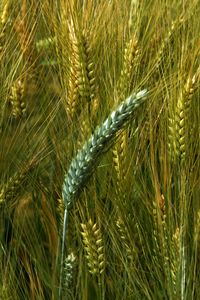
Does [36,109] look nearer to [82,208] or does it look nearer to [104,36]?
[104,36]

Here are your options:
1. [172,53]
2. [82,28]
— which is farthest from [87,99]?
[172,53]

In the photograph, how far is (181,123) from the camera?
1.41m

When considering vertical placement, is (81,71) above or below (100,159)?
above

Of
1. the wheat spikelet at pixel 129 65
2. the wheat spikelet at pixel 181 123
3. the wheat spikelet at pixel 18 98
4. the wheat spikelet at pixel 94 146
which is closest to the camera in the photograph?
the wheat spikelet at pixel 94 146

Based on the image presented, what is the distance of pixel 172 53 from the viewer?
166 centimetres

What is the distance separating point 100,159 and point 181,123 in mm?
169

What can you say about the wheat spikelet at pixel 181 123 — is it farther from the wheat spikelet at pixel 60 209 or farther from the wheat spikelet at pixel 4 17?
the wheat spikelet at pixel 4 17

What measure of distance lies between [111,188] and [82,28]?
0.32 metres

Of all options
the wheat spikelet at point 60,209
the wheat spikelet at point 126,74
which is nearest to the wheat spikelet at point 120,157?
the wheat spikelet at point 126,74

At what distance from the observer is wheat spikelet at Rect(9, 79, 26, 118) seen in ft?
5.31

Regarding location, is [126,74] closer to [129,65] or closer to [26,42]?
[129,65]

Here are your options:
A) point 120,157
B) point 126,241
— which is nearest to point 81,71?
point 120,157

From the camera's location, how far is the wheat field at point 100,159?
1366 mm

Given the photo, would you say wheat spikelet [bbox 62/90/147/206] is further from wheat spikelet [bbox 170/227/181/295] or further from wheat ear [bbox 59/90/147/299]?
wheat spikelet [bbox 170/227/181/295]
